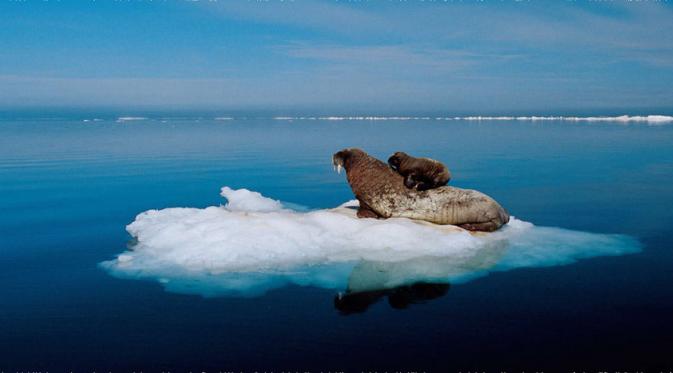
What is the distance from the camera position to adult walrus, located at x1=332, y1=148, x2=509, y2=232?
47.1ft

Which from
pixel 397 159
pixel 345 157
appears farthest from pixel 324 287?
pixel 345 157

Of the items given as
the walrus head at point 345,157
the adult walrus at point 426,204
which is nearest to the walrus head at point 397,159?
the adult walrus at point 426,204

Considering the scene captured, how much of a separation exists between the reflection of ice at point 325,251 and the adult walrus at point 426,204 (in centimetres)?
43

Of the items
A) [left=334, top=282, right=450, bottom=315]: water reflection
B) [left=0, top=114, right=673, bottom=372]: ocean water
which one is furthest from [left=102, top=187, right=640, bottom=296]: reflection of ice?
[left=334, top=282, right=450, bottom=315]: water reflection

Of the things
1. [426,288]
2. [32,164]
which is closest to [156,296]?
[426,288]

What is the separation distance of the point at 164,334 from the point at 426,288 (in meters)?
4.38

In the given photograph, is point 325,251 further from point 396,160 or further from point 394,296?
point 396,160

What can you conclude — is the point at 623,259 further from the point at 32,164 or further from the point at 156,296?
the point at 32,164

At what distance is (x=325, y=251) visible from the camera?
12.5 m

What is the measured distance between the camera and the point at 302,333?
8.59 m

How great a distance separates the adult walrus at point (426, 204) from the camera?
14.4m

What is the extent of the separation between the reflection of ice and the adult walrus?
0.43 metres

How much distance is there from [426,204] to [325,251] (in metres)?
3.14

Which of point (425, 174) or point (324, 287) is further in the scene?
point (425, 174)
